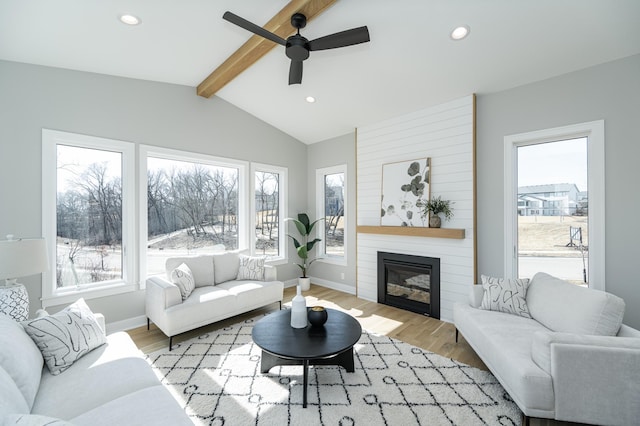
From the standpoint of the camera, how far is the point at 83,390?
5.05 feet

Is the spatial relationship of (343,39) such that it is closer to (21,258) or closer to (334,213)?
(21,258)

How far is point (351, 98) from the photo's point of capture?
12.8 feet

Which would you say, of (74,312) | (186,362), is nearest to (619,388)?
(186,362)

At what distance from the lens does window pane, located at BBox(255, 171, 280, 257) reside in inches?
198

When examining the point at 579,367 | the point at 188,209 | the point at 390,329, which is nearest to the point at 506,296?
the point at 579,367

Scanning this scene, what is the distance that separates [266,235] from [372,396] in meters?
3.49

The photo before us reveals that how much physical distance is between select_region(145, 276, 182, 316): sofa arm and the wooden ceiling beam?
2661 mm

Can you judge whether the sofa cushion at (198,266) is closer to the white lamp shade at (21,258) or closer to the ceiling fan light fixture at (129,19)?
the white lamp shade at (21,258)

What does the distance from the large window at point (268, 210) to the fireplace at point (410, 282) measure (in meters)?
2.06

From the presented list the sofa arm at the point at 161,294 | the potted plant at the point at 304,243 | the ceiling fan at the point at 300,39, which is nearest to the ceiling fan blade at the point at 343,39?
the ceiling fan at the point at 300,39

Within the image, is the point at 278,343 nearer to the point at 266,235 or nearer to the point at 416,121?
the point at 266,235

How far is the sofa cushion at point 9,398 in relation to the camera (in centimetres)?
101

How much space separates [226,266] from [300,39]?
3.05 meters

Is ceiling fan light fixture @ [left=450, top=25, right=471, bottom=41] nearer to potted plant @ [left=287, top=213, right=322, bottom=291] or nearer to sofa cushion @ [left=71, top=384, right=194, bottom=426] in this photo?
potted plant @ [left=287, top=213, right=322, bottom=291]
